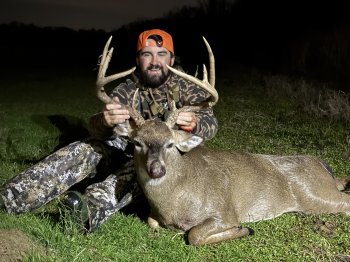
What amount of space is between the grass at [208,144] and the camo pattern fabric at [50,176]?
0.56 feet

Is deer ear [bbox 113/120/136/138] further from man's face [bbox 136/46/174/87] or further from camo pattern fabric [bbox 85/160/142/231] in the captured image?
man's face [bbox 136/46/174/87]

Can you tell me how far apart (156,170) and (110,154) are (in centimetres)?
138

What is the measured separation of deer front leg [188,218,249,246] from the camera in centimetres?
444

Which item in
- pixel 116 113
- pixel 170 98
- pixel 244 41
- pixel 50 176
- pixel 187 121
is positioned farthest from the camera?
pixel 244 41

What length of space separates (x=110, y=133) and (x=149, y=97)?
0.88 meters

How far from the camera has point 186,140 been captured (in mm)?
4766

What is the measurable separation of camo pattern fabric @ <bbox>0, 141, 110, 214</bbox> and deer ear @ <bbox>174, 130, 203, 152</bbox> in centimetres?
107

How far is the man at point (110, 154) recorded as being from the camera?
4797mm

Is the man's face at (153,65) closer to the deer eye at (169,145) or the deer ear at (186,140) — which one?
the deer ear at (186,140)

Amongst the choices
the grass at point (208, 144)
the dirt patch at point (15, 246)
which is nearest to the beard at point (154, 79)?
the grass at point (208, 144)

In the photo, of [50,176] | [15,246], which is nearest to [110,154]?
[50,176]

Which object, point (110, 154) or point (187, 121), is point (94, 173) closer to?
point (110, 154)

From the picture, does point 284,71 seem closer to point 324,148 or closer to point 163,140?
point 324,148

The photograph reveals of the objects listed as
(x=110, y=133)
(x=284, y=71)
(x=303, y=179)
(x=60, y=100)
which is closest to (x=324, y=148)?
(x=303, y=179)
